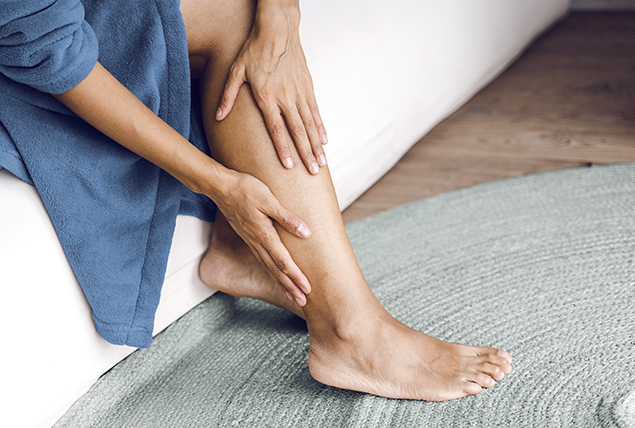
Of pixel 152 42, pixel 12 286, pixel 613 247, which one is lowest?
pixel 613 247

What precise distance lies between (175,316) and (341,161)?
451 millimetres

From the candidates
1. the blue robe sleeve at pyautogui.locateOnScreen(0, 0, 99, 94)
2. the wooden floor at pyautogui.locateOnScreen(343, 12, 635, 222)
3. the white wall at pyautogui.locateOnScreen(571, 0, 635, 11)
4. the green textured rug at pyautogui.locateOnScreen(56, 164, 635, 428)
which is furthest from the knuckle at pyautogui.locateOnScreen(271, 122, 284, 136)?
the white wall at pyautogui.locateOnScreen(571, 0, 635, 11)

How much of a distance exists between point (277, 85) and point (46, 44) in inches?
11.6

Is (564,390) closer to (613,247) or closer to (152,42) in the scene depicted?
(613,247)

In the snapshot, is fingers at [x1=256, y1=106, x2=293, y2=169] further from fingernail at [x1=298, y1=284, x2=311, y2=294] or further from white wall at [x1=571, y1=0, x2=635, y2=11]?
white wall at [x1=571, y1=0, x2=635, y2=11]

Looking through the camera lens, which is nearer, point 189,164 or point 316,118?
point 189,164

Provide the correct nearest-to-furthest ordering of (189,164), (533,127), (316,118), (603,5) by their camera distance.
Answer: (189,164), (316,118), (533,127), (603,5)

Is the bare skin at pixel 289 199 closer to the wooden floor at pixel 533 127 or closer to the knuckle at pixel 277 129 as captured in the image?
the knuckle at pixel 277 129

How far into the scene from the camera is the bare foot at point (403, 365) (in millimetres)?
739

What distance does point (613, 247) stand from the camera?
38.5 inches

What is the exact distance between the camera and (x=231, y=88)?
2.44 ft

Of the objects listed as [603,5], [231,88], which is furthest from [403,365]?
[603,5]

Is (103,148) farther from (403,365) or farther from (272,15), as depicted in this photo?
(403,365)

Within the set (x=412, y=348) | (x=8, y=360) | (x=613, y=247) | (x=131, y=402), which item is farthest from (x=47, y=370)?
(x=613, y=247)
